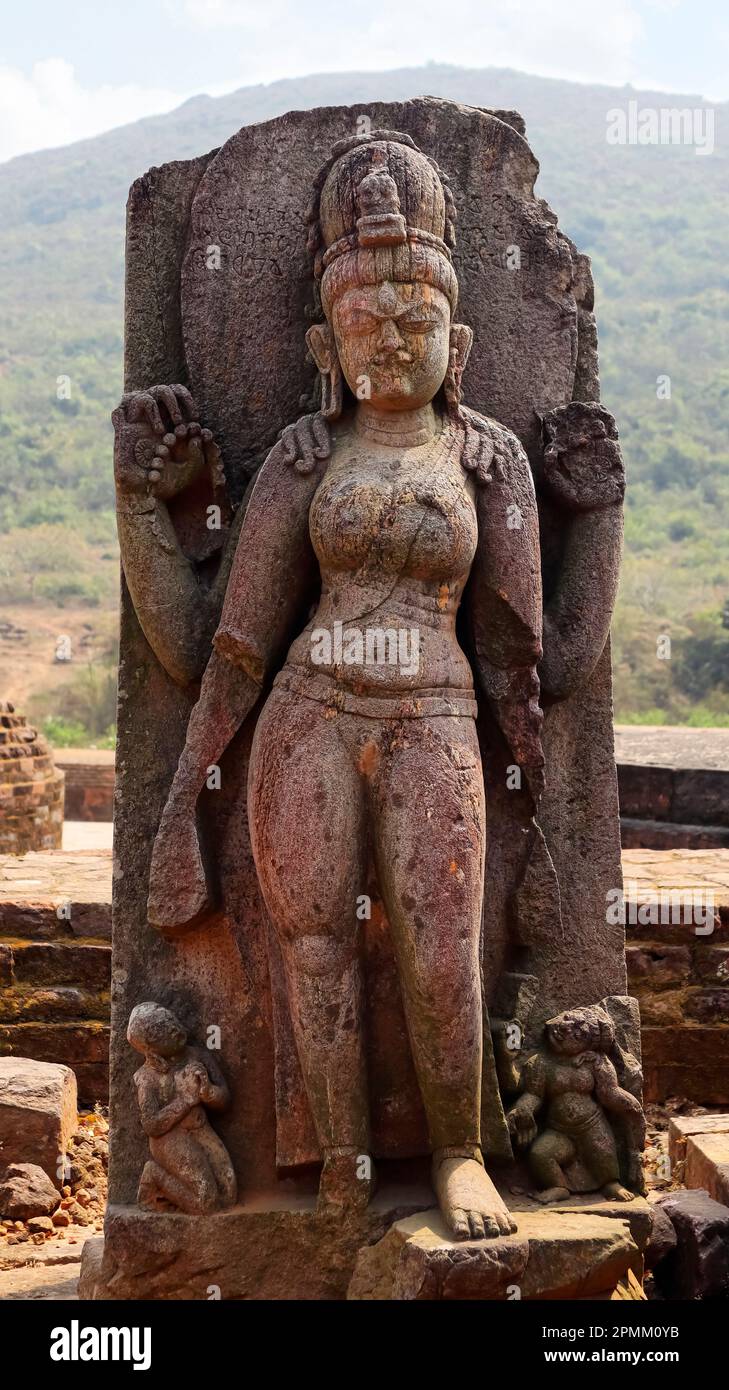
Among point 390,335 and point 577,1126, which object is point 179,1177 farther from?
point 390,335

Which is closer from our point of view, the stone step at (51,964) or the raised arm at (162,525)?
the raised arm at (162,525)

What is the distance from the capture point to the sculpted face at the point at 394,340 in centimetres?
359

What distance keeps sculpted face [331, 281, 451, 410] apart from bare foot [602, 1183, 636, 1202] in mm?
1996

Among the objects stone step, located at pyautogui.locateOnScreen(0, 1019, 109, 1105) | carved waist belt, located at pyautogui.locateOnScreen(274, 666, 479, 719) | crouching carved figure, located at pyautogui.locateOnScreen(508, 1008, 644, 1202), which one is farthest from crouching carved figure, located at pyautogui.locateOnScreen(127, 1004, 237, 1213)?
stone step, located at pyautogui.locateOnScreen(0, 1019, 109, 1105)

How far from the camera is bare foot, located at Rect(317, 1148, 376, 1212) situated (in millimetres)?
3525

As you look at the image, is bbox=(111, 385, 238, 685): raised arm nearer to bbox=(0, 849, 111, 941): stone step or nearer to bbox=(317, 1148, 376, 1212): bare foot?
bbox=(317, 1148, 376, 1212): bare foot

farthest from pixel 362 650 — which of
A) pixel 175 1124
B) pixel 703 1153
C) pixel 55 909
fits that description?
pixel 55 909

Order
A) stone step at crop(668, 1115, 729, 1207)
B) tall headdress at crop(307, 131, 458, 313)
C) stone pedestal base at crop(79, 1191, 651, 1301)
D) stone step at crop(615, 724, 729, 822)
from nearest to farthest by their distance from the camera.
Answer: stone pedestal base at crop(79, 1191, 651, 1301) < tall headdress at crop(307, 131, 458, 313) < stone step at crop(668, 1115, 729, 1207) < stone step at crop(615, 724, 729, 822)

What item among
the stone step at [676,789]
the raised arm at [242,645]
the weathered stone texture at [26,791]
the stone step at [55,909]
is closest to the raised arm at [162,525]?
the raised arm at [242,645]

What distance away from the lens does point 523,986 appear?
3.83 meters

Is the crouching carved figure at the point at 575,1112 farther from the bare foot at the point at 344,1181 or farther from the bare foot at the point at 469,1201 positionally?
the bare foot at the point at 344,1181

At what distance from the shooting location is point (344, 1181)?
11.6ft
